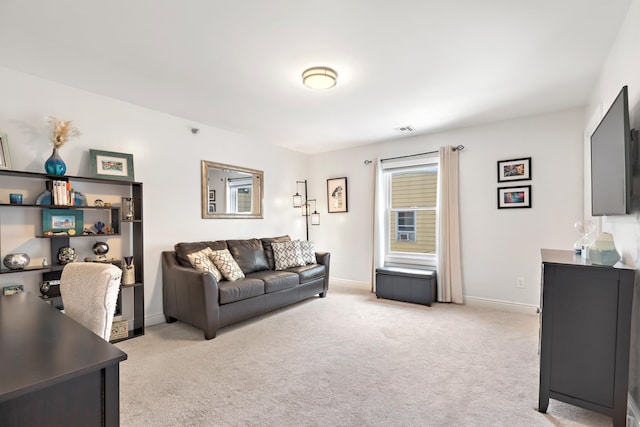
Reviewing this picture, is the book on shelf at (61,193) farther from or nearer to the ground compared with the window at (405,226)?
farther from the ground

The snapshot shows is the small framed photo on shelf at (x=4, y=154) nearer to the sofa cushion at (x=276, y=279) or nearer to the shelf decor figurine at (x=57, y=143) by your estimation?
the shelf decor figurine at (x=57, y=143)

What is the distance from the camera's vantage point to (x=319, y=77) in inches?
104

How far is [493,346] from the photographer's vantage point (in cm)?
292

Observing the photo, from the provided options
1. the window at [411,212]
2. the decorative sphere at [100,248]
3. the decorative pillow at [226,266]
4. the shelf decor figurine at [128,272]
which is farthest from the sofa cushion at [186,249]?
the window at [411,212]

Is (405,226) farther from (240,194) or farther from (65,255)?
(65,255)

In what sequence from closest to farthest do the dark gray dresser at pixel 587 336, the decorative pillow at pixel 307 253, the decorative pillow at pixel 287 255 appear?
the dark gray dresser at pixel 587 336, the decorative pillow at pixel 287 255, the decorative pillow at pixel 307 253

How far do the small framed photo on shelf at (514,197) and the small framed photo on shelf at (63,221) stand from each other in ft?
15.9

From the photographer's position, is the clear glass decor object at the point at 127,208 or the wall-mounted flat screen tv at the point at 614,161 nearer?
the wall-mounted flat screen tv at the point at 614,161

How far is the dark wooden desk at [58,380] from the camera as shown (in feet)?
2.77

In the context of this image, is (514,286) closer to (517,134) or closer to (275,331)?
(517,134)

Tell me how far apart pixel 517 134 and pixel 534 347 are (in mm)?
2585

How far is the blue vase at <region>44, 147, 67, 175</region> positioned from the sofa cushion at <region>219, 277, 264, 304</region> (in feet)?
5.92

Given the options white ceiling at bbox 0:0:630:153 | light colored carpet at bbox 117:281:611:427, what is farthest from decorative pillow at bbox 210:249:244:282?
white ceiling at bbox 0:0:630:153

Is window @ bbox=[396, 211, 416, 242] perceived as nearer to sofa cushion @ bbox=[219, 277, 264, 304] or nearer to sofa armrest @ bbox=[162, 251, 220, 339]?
sofa cushion @ bbox=[219, 277, 264, 304]
